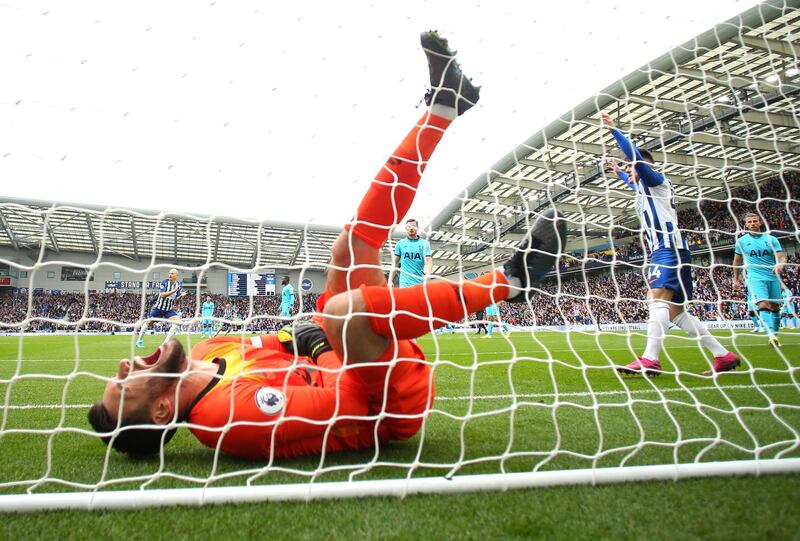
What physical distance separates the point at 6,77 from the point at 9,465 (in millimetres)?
1436

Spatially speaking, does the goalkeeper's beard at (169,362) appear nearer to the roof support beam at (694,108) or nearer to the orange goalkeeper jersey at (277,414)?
the orange goalkeeper jersey at (277,414)

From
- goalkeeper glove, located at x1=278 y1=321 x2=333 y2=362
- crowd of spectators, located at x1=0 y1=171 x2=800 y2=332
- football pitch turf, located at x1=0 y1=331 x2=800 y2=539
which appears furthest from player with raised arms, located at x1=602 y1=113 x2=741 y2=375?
crowd of spectators, located at x1=0 y1=171 x2=800 y2=332

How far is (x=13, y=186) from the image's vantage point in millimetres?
1734

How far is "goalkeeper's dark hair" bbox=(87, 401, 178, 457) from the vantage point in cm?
161

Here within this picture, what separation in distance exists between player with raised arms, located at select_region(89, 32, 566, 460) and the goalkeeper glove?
4.3 inches

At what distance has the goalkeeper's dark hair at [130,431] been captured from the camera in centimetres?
161

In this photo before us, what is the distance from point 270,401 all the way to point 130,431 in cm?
52

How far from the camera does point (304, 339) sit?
2184 mm

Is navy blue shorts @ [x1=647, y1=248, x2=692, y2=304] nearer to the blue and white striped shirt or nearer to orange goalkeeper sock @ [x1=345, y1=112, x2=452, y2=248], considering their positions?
orange goalkeeper sock @ [x1=345, y1=112, x2=452, y2=248]

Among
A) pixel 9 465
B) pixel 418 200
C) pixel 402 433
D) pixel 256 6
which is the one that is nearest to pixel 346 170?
pixel 418 200

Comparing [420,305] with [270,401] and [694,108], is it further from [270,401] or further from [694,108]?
[694,108]

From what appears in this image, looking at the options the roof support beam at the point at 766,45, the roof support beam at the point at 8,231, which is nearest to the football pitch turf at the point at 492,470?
the roof support beam at the point at 8,231

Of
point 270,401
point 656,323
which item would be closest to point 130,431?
point 270,401

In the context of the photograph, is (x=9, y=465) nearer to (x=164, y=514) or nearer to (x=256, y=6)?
(x=164, y=514)
